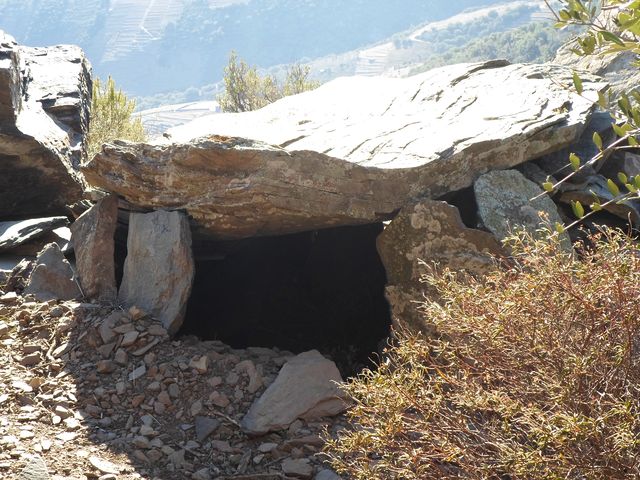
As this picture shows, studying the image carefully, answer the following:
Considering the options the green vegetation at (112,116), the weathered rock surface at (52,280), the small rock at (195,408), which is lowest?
the small rock at (195,408)

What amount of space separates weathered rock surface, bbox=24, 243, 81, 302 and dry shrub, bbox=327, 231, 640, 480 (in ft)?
10.3

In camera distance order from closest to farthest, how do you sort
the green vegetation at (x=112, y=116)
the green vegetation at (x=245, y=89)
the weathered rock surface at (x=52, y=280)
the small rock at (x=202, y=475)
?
the small rock at (x=202, y=475), the weathered rock surface at (x=52, y=280), the green vegetation at (x=112, y=116), the green vegetation at (x=245, y=89)

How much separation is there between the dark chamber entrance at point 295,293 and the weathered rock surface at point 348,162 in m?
0.83

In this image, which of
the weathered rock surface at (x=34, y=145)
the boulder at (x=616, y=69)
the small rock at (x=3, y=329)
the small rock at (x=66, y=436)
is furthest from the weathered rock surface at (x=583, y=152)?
the weathered rock surface at (x=34, y=145)

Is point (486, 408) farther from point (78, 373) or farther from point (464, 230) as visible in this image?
point (78, 373)

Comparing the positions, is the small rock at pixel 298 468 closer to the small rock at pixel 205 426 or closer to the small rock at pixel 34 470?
the small rock at pixel 205 426

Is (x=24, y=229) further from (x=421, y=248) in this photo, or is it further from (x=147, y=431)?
(x=421, y=248)

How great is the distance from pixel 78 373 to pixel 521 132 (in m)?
3.26

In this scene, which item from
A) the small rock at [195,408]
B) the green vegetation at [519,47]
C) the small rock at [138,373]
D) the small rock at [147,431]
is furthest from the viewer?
the green vegetation at [519,47]

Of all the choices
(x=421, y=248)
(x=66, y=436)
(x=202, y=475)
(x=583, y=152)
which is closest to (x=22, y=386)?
(x=66, y=436)

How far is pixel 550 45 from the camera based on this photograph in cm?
4103

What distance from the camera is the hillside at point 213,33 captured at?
110938 millimetres

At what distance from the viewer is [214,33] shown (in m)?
116

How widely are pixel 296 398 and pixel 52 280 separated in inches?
88.5
